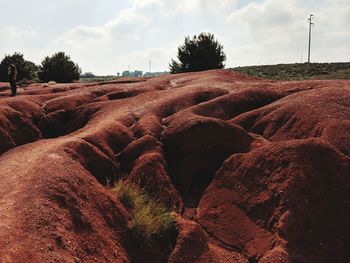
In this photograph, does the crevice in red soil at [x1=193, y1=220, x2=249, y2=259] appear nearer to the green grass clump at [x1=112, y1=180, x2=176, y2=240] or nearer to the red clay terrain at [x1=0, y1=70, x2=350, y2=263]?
the red clay terrain at [x1=0, y1=70, x2=350, y2=263]

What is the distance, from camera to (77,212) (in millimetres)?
10430

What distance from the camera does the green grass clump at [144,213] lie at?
36.5 feet

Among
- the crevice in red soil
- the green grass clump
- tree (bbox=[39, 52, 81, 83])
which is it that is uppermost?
tree (bbox=[39, 52, 81, 83])

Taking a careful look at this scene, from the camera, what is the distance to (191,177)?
1470 cm

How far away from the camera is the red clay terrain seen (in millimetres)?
10086

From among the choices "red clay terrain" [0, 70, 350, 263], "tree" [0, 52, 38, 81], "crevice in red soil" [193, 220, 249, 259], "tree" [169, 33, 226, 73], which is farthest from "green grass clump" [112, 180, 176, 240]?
"tree" [0, 52, 38, 81]

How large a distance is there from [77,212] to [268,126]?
8.53 metres

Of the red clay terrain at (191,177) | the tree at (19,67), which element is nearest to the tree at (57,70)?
the tree at (19,67)

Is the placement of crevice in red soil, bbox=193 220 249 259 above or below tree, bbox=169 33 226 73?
below

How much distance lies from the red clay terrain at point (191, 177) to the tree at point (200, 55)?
30.8 metres

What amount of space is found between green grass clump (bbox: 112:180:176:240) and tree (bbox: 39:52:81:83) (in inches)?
1808

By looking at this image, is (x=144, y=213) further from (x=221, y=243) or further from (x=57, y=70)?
(x=57, y=70)

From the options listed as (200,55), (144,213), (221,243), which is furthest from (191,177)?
(200,55)

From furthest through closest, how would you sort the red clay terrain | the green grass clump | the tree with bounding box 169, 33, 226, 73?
1. the tree with bounding box 169, 33, 226, 73
2. the green grass clump
3. the red clay terrain
